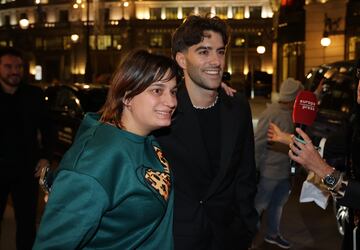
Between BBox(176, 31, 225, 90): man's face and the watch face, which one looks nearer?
the watch face

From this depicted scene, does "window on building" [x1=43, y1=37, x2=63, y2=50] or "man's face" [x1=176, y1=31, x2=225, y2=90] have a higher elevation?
"window on building" [x1=43, y1=37, x2=63, y2=50]

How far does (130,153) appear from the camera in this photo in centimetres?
218

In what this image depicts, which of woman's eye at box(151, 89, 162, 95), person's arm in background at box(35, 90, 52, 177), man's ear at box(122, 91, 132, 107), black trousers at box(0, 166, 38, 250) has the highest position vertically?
woman's eye at box(151, 89, 162, 95)

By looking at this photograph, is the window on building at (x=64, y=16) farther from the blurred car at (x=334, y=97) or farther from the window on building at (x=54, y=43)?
the blurred car at (x=334, y=97)

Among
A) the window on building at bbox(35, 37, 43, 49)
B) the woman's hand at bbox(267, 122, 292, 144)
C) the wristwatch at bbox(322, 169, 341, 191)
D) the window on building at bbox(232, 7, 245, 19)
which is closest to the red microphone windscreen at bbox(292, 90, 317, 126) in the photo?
the wristwatch at bbox(322, 169, 341, 191)

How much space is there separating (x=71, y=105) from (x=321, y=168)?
27.4ft

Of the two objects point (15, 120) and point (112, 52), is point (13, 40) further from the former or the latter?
point (15, 120)

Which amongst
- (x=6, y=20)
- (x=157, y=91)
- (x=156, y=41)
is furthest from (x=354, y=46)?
(x=6, y=20)

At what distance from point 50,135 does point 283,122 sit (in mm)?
2550

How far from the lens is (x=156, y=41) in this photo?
76562mm

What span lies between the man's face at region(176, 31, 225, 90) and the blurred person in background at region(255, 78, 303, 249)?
289 cm

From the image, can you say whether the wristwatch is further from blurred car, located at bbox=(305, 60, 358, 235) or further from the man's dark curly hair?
blurred car, located at bbox=(305, 60, 358, 235)

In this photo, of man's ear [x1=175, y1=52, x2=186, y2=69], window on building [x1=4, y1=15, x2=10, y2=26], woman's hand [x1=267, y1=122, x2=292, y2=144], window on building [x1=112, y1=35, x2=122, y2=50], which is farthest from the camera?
window on building [x1=112, y1=35, x2=122, y2=50]

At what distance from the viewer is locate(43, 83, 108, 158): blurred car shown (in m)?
10.3
